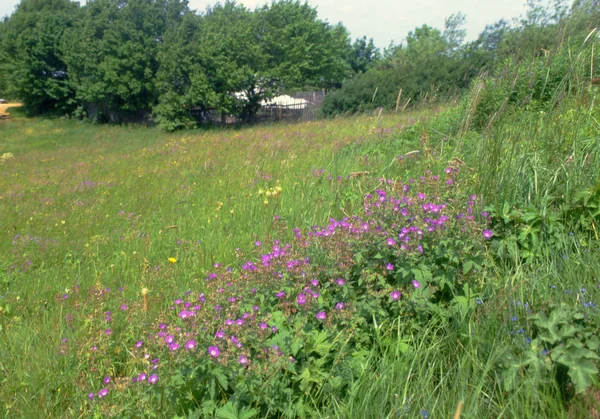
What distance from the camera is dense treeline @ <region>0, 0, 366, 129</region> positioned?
75.7 feet

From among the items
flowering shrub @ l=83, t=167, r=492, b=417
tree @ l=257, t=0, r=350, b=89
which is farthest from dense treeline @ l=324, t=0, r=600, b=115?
tree @ l=257, t=0, r=350, b=89

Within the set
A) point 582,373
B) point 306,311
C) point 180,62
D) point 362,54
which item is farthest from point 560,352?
point 362,54

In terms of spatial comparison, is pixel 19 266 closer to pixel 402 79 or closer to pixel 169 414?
pixel 169 414

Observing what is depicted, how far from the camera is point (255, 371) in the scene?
153cm

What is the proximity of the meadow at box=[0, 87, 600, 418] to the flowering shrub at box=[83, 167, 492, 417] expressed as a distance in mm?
10

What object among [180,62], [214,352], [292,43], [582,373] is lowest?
[214,352]

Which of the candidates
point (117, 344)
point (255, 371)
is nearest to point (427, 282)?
point (255, 371)

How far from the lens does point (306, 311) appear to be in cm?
190

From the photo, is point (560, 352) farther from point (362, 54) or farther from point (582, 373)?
point (362, 54)

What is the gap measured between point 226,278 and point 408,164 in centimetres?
274

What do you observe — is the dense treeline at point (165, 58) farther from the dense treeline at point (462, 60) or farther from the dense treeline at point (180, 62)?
the dense treeline at point (462, 60)

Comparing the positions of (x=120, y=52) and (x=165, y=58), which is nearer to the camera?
(x=165, y=58)

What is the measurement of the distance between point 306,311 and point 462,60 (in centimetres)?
1769

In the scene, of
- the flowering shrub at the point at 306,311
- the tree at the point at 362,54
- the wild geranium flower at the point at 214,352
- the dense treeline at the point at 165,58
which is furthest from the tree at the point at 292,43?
the tree at the point at 362,54
